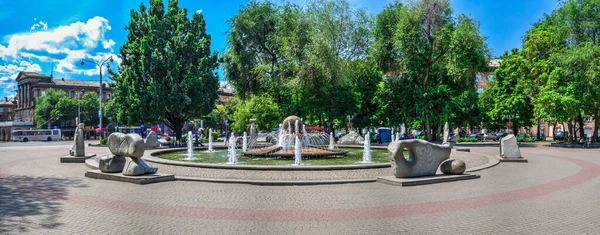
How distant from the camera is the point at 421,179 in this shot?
1223 cm

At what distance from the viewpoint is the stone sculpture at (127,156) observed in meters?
12.7

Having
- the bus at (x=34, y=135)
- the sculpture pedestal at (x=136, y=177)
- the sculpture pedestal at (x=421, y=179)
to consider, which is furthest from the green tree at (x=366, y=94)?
the bus at (x=34, y=135)

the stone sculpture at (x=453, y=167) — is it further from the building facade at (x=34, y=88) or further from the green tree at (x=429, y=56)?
the building facade at (x=34, y=88)

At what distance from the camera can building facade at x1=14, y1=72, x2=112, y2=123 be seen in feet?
333

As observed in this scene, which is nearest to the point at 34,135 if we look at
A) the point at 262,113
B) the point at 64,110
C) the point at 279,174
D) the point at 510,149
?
the point at 64,110

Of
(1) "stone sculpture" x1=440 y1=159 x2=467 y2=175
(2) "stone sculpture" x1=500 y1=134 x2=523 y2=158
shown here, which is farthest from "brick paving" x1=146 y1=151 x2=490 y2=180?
(2) "stone sculpture" x1=500 y1=134 x2=523 y2=158

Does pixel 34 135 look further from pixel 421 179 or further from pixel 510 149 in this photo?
pixel 421 179

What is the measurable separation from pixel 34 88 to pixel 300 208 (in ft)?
374

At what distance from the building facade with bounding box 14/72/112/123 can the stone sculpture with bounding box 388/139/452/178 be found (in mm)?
100832

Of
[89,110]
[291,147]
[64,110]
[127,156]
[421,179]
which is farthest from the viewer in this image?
[89,110]

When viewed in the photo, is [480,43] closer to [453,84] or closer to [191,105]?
[453,84]

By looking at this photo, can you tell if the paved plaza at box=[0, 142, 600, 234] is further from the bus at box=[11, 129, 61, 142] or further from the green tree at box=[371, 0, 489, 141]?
the bus at box=[11, 129, 61, 142]

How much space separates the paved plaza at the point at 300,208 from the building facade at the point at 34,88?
99.3 m

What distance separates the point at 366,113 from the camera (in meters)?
50.0
